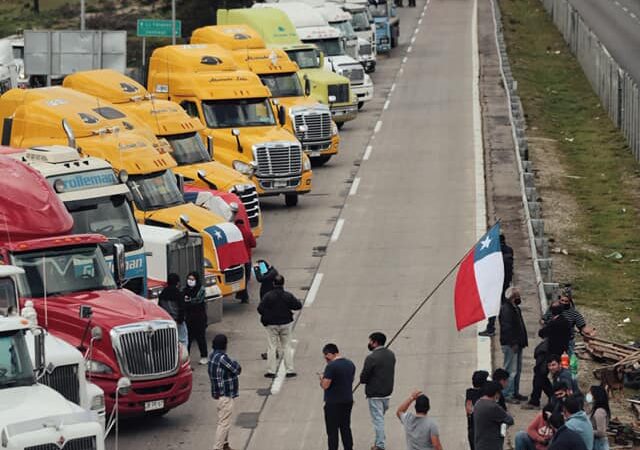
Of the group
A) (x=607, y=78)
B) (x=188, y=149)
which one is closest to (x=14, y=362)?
(x=188, y=149)

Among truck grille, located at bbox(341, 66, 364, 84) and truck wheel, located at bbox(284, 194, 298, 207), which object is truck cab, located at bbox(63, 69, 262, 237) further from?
truck grille, located at bbox(341, 66, 364, 84)

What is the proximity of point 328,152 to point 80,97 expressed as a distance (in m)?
14.0

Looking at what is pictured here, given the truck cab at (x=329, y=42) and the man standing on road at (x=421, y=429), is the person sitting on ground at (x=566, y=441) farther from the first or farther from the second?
the truck cab at (x=329, y=42)

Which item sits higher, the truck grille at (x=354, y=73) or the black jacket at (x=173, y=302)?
the truck grille at (x=354, y=73)

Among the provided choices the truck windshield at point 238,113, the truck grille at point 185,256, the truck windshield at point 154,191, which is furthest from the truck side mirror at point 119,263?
the truck windshield at point 238,113

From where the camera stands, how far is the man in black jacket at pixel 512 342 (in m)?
24.3

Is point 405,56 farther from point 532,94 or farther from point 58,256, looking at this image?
point 58,256

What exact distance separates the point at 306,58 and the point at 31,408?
35.2 meters

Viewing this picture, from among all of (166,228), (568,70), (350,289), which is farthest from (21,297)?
(568,70)

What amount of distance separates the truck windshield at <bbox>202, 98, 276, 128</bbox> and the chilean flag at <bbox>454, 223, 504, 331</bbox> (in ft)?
60.1

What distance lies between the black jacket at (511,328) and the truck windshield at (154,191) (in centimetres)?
855

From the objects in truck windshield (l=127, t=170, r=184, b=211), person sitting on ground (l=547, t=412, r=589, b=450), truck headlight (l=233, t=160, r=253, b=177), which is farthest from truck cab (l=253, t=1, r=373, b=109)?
person sitting on ground (l=547, t=412, r=589, b=450)

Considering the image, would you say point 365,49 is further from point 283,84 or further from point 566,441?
point 566,441

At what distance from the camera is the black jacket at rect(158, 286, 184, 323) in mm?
25469
